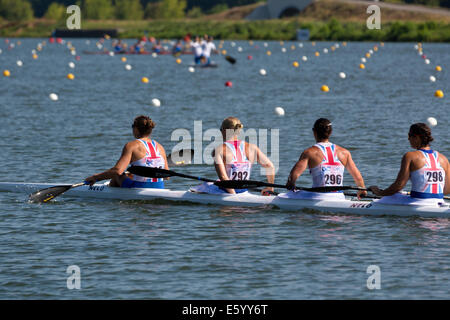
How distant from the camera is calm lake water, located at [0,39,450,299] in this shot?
1194 centimetres

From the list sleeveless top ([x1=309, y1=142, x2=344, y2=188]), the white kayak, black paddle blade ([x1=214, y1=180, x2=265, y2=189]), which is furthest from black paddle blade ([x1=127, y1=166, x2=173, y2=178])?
sleeveless top ([x1=309, y1=142, x2=344, y2=188])

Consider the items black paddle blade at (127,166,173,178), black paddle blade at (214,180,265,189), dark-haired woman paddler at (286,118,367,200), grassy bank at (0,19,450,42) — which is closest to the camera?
dark-haired woman paddler at (286,118,367,200)

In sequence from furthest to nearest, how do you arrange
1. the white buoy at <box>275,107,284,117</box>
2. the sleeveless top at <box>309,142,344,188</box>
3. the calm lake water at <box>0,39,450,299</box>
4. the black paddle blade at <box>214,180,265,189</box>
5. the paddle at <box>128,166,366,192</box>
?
the white buoy at <box>275,107,284,117</box>
the black paddle blade at <box>214,180,265,189</box>
the paddle at <box>128,166,366,192</box>
the sleeveless top at <box>309,142,344,188</box>
the calm lake water at <box>0,39,450,299</box>

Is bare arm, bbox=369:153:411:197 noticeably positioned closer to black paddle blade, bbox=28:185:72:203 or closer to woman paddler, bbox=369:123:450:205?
woman paddler, bbox=369:123:450:205

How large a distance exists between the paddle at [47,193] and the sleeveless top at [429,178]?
237 inches

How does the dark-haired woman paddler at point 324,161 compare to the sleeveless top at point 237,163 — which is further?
the sleeveless top at point 237,163

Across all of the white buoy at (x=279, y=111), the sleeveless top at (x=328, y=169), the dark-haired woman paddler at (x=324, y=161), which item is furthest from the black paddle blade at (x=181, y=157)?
the white buoy at (x=279, y=111)

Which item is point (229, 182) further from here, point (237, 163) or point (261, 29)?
point (261, 29)

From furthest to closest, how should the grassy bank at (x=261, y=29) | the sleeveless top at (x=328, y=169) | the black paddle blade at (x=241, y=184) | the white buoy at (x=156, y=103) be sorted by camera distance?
the grassy bank at (x=261, y=29), the white buoy at (x=156, y=103), the black paddle blade at (x=241, y=184), the sleeveless top at (x=328, y=169)

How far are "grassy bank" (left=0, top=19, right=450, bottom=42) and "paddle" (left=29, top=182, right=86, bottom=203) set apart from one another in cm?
8095

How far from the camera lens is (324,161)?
15320 mm

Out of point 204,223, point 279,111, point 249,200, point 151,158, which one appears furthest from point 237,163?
point 279,111

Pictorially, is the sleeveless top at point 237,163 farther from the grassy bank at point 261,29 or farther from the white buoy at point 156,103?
the grassy bank at point 261,29

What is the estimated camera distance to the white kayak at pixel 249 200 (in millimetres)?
15305
